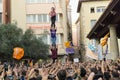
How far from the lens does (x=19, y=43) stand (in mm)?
44219

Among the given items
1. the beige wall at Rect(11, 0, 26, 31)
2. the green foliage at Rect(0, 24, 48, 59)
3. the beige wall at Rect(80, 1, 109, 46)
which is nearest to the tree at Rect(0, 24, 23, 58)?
the green foliage at Rect(0, 24, 48, 59)

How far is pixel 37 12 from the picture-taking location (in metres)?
54.3

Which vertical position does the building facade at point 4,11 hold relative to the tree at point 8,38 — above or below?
above

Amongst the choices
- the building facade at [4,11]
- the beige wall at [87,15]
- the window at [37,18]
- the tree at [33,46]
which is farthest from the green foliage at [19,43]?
the beige wall at [87,15]

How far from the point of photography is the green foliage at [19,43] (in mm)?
43438

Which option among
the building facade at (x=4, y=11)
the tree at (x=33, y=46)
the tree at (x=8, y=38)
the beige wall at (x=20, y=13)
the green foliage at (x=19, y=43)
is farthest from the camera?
the beige wall at (x=20, y=13)

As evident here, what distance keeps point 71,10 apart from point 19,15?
33394 mm

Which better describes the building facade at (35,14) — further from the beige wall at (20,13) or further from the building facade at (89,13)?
the building facade at (89,13)

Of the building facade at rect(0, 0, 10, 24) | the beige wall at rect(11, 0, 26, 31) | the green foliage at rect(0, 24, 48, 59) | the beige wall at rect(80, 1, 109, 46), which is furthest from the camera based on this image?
the beige wall at rect(80, 1, 109, 46)

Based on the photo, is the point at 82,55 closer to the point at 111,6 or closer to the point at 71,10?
the point at 71,10

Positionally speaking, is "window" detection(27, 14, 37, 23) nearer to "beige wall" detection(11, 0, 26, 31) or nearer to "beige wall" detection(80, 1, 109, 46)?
"beige wall" detection(11, 0, 26, 31)

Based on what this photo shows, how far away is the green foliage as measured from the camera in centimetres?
4344

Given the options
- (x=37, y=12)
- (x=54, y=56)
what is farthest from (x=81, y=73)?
(x=37, y=12)

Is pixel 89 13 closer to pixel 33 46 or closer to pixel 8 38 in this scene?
pixel 33 46
